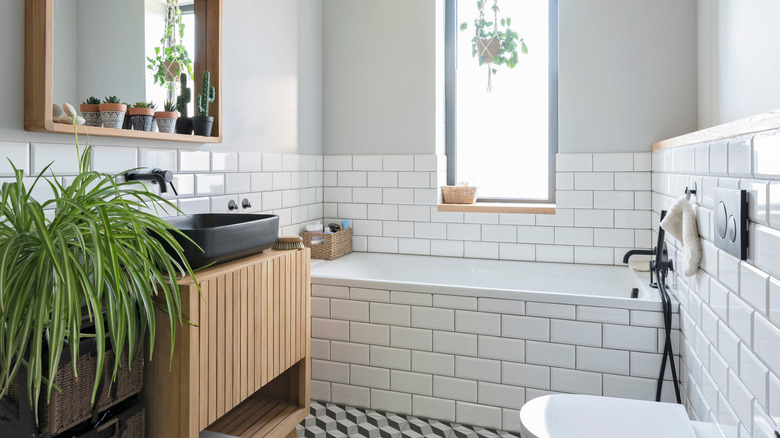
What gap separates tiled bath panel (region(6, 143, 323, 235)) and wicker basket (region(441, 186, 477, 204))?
0.96 metres

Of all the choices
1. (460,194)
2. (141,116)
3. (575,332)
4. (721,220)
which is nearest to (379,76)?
(460,194)

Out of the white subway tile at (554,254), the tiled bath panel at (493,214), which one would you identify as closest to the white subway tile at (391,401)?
the tiled bath panel at (493,214)

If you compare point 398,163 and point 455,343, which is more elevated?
point 398,163

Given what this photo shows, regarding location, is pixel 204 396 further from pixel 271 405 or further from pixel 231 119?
pixel 231 119

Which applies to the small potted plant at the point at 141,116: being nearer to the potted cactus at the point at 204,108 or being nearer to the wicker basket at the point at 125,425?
the potted cactus at the point at 204,108

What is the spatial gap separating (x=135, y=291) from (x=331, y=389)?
183 cm

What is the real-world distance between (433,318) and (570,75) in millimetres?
1826

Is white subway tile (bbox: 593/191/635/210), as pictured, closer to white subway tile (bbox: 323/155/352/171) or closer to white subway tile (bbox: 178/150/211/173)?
white subway tile (bbox: 323/155/352/171)

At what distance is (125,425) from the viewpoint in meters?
1.70

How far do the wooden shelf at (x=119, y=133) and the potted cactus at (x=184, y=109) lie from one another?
2.7 inches

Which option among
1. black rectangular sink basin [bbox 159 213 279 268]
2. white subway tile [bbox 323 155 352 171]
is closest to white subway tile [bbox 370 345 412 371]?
black rectangular sink basin [bbox 159 213 279 268]

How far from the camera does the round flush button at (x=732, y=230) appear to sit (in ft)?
4.26

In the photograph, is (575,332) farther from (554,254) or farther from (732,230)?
(732,230)

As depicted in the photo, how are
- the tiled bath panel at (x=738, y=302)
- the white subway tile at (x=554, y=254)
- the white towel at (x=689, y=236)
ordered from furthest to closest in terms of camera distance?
the white subway tile at (x=554, y=254) → the white towel at (x=689, y=236) → the tiled bath panel at (x=738, y=302)
